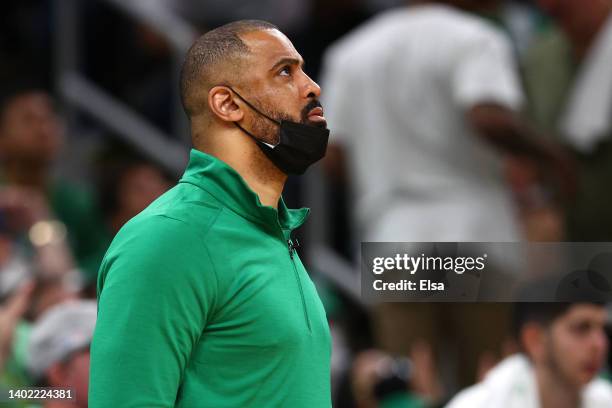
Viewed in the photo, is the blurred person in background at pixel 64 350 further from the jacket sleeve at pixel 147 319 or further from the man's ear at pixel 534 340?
the man's ear at pixel 534 340

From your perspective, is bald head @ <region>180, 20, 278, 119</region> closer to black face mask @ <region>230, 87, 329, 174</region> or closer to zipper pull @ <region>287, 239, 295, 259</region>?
black face mask @ <region>230, 87, 329, 174</region>

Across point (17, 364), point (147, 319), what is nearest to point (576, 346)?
point (17, 364)

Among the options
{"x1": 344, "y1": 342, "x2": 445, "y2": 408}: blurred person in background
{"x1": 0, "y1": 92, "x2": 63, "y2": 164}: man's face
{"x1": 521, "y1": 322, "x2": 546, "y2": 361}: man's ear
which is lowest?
{"x1": 521, "y1": 322, "x2": 546, "y2": 361}: man's ear

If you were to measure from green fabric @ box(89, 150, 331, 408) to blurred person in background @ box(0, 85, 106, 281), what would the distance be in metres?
3.27

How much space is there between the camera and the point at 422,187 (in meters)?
5.03

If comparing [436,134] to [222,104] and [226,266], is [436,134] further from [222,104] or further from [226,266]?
[226,266]

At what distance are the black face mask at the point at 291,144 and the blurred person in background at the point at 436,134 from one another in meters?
2.38

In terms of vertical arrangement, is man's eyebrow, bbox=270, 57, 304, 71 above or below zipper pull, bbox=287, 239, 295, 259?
above

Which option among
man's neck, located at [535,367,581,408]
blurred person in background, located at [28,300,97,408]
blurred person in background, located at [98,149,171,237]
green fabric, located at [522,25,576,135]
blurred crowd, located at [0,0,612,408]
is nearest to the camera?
blurred person in background, located at [28,300,97,408]

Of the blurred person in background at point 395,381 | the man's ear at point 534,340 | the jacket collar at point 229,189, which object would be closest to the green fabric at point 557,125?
the blurred person in background at point 395,381

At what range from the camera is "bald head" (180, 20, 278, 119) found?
2402mm

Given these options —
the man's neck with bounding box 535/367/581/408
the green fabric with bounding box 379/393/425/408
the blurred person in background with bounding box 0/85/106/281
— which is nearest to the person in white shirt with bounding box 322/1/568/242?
the green fabric with bounding box 379/393/425/408

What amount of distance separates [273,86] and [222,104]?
0.10 m

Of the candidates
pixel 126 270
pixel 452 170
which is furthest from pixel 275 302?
→ pixel 452 170
